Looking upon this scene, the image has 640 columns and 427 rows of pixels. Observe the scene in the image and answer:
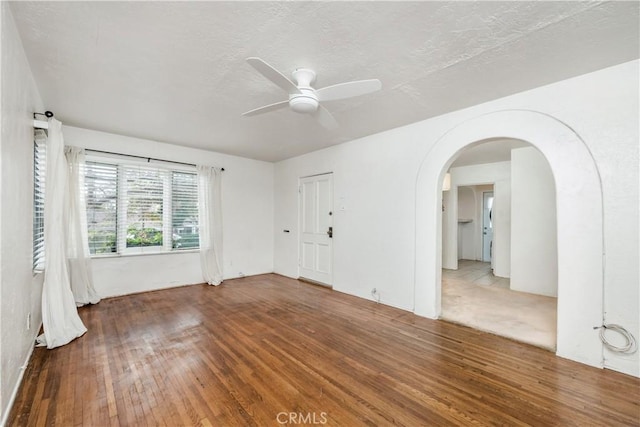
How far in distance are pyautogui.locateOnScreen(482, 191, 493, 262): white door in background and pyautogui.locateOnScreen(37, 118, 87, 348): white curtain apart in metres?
8.75

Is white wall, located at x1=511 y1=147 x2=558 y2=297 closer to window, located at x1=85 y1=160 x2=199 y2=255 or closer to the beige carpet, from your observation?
the beige carpet

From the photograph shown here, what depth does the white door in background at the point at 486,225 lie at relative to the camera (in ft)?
24.5

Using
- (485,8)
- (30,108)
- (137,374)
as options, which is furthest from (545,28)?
(30,108)

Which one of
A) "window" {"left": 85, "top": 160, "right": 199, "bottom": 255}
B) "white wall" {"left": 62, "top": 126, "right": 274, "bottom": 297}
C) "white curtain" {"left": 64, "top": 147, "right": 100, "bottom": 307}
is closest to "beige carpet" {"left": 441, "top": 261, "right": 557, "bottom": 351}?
"white wall" {"left": 62, "top": 126, "right": 274, "bottom": 297}

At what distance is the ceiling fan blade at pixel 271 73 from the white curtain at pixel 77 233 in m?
3.55

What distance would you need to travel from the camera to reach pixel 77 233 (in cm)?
360

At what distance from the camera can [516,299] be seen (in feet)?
13.2

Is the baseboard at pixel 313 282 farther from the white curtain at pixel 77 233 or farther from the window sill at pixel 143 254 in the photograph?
the white curtain at pixel 77 233

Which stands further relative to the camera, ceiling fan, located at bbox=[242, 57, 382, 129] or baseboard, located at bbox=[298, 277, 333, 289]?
baseboard, located at bbox=[298, 277, 333, 289]

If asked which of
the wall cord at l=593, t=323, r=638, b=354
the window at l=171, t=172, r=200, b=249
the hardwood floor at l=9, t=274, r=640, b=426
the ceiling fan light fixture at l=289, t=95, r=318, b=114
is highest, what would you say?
the ceiling fan light fixture at l=289, t=95, r=318, b=114

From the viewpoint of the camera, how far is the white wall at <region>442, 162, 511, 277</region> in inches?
220

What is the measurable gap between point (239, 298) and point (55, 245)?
227 cm

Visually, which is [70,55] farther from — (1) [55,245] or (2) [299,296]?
(2) [299,296]

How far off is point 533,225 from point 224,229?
18.9 feet
